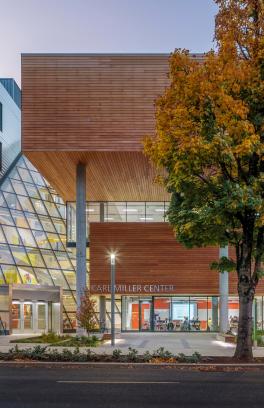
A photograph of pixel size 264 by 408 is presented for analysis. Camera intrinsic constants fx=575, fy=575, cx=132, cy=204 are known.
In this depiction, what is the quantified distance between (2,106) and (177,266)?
858 inches

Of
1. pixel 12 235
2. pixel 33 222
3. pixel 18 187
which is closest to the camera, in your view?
pixel 12 235

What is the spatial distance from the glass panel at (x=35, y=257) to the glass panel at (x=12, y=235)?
1.09 m

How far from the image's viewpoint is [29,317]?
39.9 meters

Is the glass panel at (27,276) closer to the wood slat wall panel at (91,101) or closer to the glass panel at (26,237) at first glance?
the glass panel at (26,237)

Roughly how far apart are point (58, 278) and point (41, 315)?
3.05m

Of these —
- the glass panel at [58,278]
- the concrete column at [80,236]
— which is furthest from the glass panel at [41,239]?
the concrete column at [80,236]

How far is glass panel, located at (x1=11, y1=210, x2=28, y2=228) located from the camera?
4388cm

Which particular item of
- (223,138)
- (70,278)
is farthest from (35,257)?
(223,138)

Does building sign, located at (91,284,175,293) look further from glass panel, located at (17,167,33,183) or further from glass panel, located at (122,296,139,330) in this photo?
glass panel, located at (17,167,33,183)

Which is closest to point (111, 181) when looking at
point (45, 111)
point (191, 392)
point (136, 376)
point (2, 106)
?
point (45, 111)

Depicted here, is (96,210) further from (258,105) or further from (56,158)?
(258,105)

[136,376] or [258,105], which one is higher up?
[258,105]

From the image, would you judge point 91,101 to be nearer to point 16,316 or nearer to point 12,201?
point 16,316

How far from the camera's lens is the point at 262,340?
26.9 metres
